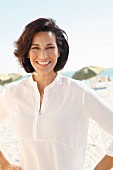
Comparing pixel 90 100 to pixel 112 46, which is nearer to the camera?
pixel 90 100

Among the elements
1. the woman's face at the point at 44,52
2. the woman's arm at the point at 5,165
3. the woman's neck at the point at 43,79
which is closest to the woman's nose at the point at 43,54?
the woman's face at the point at 44,52


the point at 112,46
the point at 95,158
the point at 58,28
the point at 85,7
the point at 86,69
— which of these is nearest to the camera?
the point at 58,28

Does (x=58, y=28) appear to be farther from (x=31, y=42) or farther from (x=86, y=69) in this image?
(x=86, y=69)

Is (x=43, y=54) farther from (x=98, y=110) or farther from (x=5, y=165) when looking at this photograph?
(x=5, y=165)

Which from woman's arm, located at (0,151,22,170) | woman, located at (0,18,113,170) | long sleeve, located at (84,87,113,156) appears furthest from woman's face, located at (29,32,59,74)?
woman's arm, located at (0,151,22,170)

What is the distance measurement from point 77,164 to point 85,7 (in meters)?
32.5

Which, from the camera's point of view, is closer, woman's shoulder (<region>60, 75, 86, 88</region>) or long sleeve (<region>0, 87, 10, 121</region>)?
woman's shoulder (<region>60, 75, 86, 88</region>)

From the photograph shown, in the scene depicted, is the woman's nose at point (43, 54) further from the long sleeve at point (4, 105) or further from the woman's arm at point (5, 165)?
the woman's arm at point (5, 165)

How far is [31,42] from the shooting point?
5.24ft

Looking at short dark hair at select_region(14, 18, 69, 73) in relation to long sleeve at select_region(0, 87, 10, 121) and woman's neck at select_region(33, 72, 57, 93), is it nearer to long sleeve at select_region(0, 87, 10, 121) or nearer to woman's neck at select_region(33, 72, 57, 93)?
woman's neck at select_region(33, 72, 57, 93)

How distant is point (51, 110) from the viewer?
1.58 metres

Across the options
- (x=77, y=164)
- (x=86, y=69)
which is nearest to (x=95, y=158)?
(x=77, y=164)

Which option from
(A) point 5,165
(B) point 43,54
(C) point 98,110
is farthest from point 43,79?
(A) point 5,165

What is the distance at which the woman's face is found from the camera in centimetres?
157
